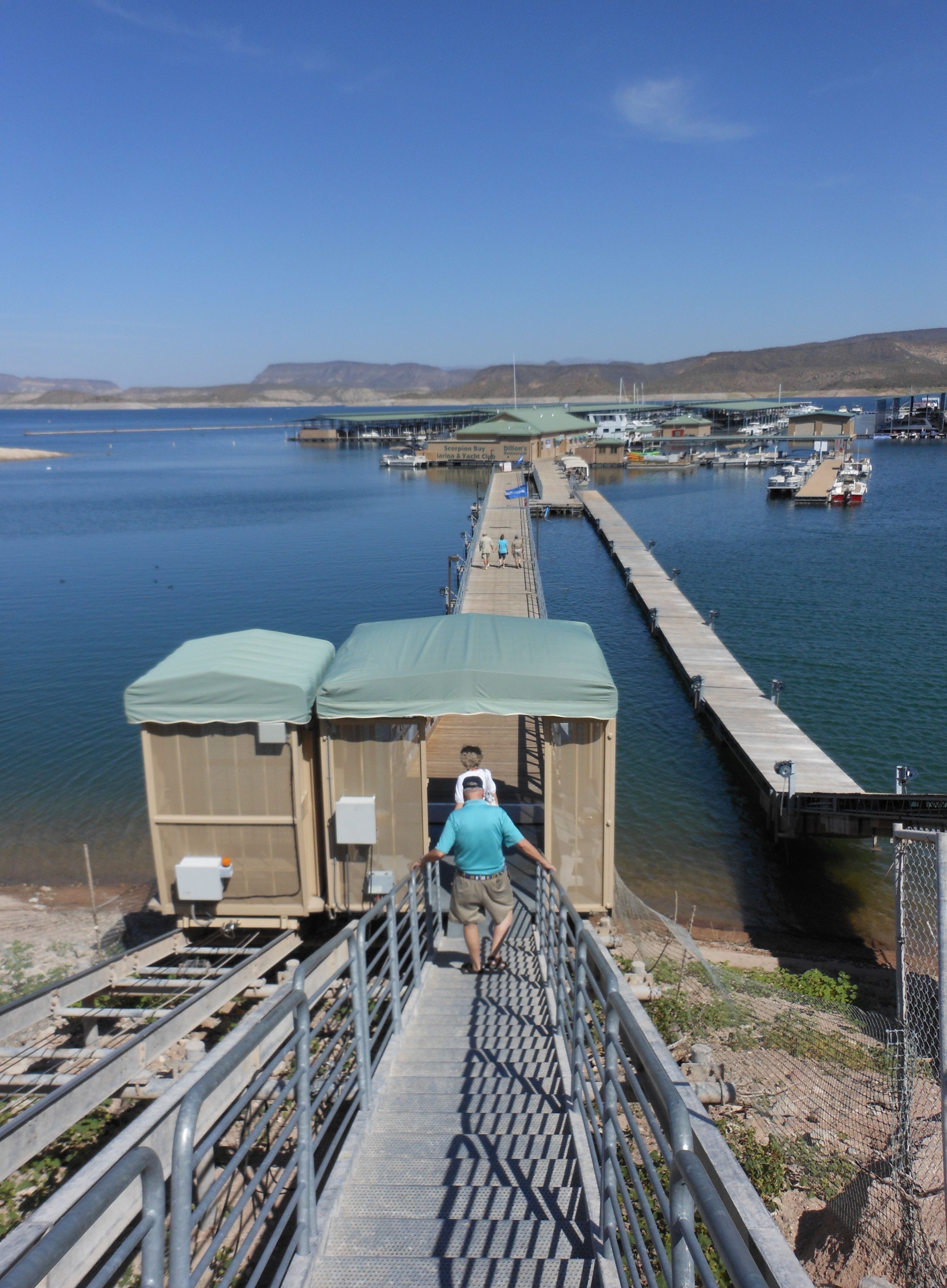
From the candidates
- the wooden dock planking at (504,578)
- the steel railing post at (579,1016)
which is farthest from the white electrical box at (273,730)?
the wooden dock planking at (504,578)

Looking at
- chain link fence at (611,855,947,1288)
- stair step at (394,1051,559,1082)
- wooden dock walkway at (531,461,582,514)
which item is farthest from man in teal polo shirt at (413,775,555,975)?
wooden dock walkway at (531,461,582,514)

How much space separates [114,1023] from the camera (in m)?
8.75

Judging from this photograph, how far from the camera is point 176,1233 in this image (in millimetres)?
2471

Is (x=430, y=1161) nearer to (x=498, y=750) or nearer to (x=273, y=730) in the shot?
(x=273, y=730)

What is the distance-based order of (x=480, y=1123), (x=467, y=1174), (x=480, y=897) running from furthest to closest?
(x=480, y=897) → (x=480, y=1123) → (x=467, y=1174)

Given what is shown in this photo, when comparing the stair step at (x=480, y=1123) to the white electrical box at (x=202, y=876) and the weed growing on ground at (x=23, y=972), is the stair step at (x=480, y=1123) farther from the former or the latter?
the weed growing on ground at (x=23, y=972)

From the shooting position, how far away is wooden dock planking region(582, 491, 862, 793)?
16.7m

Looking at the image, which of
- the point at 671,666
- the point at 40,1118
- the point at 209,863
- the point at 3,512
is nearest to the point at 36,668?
the point at 671,666

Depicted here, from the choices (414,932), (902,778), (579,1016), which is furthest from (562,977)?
(902,778)

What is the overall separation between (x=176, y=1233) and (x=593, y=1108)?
2.55 metres

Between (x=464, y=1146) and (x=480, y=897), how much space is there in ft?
8.10

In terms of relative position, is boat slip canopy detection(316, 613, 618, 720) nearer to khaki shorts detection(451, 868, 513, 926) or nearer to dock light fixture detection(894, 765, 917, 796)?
khaki shorts detection(451, 868, 513, 926)

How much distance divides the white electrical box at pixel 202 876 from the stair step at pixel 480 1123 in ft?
14.4

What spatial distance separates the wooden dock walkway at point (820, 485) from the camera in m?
64.1
